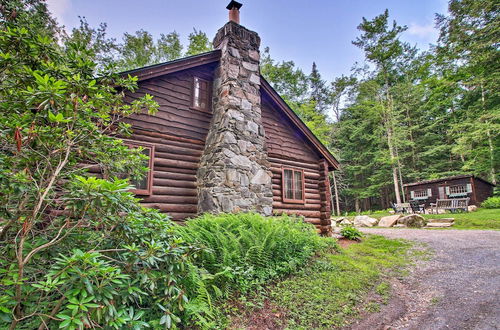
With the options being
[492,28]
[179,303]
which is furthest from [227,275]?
[492,28]

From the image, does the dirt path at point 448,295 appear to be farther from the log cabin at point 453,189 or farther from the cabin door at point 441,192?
the cabin door at point 441,192

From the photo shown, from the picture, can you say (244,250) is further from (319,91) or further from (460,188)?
(319,91)

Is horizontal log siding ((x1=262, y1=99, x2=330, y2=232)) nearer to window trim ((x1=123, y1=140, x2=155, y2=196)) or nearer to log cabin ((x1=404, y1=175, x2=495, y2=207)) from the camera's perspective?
window trim ((x1=123, y1=140, x2=155, y2=196))

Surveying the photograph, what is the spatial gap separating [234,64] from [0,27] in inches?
230

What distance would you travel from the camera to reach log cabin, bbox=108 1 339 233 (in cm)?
730

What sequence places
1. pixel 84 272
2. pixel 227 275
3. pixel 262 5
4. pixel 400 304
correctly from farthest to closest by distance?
pixel 262 5
pixel 400 304
pixel 227 275
pixel 84 272

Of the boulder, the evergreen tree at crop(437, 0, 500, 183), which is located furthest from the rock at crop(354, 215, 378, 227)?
the evergreen tree at crop(437, 0, 500, 183)

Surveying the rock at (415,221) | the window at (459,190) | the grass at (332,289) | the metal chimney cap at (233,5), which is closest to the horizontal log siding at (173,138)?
the metal chimney cap at (233,5)

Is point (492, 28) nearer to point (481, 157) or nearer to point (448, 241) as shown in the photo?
point (481, 157)

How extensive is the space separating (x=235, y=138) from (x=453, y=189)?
22266mm

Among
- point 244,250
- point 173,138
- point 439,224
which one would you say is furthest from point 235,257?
point 439,224

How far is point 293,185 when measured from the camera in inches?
409

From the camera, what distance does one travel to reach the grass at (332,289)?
3.86 m

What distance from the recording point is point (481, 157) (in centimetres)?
2084
